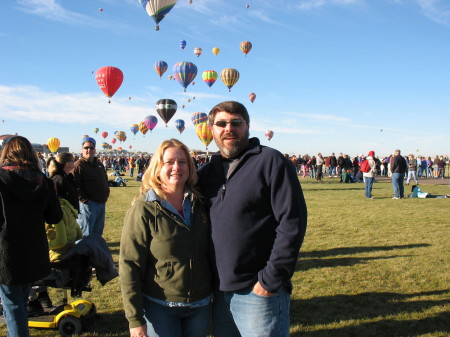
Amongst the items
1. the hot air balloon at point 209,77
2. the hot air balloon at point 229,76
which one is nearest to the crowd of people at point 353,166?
the hot air balloon at point 229,76

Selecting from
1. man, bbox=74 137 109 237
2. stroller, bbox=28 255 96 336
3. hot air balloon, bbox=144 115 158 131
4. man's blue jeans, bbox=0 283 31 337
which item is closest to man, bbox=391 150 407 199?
man, bbox=74 137 109 237

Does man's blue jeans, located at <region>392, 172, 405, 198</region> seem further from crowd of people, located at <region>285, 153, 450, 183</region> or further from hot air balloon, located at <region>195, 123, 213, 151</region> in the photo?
hot air balloon, located at <region>195, 123, 213, 151</region>

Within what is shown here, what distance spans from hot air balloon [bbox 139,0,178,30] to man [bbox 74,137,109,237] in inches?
766

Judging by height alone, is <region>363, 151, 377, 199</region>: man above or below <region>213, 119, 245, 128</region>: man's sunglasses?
below

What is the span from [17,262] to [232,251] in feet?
5.77

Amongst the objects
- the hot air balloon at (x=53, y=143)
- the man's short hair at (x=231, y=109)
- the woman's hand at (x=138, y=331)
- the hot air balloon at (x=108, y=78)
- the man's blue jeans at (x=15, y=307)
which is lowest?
the man's blue jeans at (x=15, y=307)

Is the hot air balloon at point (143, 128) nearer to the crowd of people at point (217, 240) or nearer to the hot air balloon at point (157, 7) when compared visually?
the hot air balloon at point (157, 7)

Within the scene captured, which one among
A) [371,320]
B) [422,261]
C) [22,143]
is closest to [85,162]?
[22,143]

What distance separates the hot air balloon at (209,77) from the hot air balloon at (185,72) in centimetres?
416

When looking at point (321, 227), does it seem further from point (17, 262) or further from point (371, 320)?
point (17, 262)

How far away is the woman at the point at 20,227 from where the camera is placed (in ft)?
9.16

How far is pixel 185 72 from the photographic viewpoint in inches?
1254

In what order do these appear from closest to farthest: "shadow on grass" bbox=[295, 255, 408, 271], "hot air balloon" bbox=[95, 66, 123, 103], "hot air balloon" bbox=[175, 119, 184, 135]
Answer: "shadow on grass" bbox=[295, 255, 408, 271], "hot air balloon" bbox=[95, 66, 123, 103], "hot air balloon" bbox=[175, 119, 184, 135]

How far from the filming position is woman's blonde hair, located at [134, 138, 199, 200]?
2.32m
